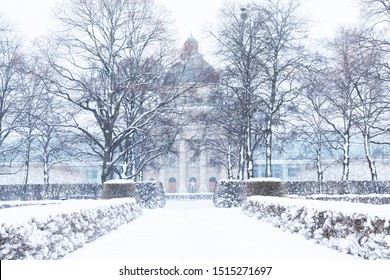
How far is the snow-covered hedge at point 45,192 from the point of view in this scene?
37.0 meters

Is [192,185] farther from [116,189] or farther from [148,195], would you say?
[116,189]

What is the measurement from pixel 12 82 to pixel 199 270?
27418 mm

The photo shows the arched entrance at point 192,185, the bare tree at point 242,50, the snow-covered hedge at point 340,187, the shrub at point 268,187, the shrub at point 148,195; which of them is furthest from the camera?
the arched entrance at point 192,185

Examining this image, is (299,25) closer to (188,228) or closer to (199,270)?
(188,228)

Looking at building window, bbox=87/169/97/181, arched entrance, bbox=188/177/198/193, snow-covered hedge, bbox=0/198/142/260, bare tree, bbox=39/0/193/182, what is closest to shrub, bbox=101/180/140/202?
bare tree, bbox=39/0/193/182

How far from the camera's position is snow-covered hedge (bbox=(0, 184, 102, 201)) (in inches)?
1455

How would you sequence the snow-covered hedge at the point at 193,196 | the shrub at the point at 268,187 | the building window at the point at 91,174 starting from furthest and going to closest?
1. the building window at the point at 91,174
2. the snow-covered hedge at the point at 193,196
3. the shrub at the point at 268,187

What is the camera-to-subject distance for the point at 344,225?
31.3 feet

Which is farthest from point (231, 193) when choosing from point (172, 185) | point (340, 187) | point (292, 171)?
point (172, 185)

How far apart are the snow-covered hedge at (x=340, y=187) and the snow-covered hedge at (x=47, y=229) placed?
20.8m

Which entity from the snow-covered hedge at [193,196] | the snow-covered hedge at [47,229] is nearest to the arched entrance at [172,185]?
the snow-covered hedge at [193,196]

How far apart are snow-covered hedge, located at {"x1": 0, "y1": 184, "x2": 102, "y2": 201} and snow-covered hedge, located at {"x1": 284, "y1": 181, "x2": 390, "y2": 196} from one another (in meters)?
15.5

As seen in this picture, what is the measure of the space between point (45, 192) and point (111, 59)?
1472 centimetres

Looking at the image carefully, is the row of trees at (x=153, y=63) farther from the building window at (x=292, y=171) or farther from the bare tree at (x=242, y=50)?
the building window at (x=292, y=171)
